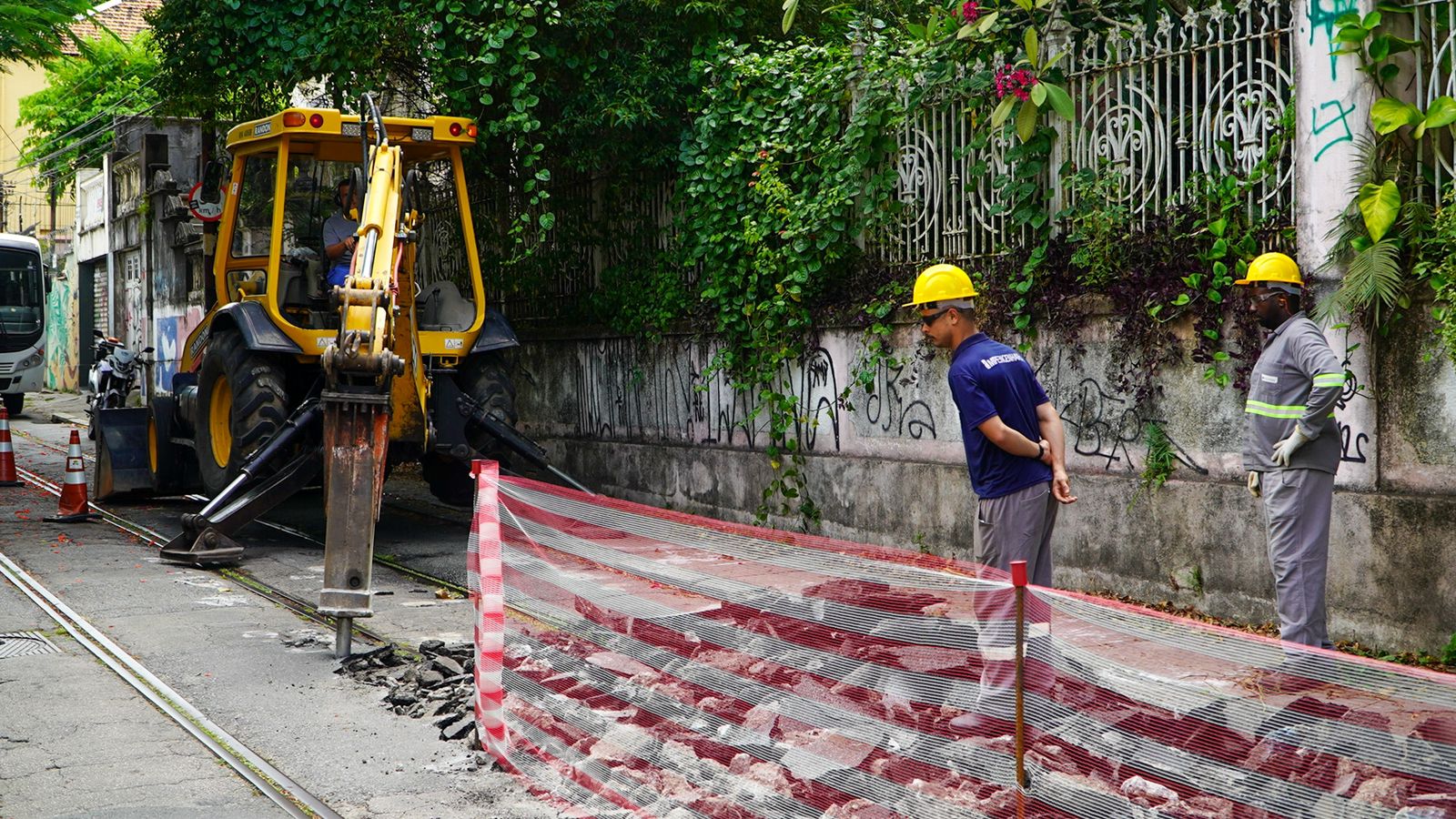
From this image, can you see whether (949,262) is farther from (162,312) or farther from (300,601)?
(162,312)

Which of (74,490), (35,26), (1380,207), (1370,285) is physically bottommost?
(74,490)

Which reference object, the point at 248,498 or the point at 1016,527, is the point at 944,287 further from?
the point at 248,498

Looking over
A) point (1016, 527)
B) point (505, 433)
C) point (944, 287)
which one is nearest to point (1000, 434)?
point (1016, 527)

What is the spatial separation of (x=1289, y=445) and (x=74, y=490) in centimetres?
1087

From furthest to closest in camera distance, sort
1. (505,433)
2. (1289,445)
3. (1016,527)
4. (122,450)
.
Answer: (122,450) → (505,433) → (1289,445) → (1016,527)

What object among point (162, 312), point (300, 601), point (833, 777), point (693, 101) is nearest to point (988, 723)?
point (833, 777)

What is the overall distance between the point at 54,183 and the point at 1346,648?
149 feet

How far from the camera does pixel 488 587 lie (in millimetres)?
5562

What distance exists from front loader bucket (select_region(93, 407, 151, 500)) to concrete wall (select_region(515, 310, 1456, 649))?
4670 mm

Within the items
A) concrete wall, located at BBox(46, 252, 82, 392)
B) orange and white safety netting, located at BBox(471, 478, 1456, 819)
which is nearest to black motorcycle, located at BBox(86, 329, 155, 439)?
orange and white safety netting, located at BBox(471, 478, 1456, 819)

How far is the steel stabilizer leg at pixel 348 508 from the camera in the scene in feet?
23.6

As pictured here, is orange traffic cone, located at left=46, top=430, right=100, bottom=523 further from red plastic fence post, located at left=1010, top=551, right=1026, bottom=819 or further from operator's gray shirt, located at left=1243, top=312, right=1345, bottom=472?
red plastic fence post, located at left=1010, top=551, right=1026, bottom=819

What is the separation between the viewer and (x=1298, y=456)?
20.1 feet

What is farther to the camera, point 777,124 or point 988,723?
point 777,124
